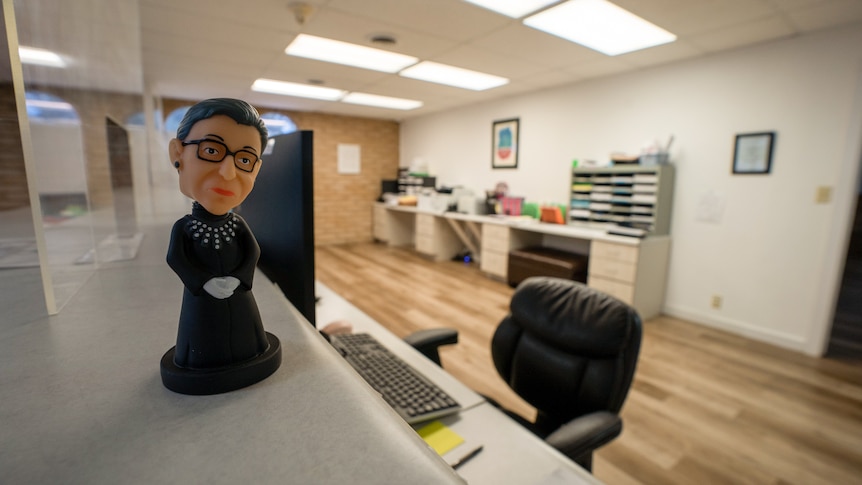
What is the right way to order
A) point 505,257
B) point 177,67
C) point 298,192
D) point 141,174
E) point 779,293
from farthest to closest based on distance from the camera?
point 505,257 → point 177,67 → point 779,293 → point 141,174 → point 298,192

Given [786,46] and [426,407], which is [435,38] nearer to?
[786,46]

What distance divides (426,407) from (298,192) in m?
0.55

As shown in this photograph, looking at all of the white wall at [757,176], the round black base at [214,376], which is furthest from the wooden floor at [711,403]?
the round black base at [214,376]

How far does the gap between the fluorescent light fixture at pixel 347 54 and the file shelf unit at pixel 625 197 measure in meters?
2.22

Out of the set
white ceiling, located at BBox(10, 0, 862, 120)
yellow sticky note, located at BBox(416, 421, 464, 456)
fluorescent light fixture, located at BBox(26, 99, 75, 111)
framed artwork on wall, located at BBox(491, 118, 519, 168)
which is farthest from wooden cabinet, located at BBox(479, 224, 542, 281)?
fluorescent light fixture, located at BBox(26, 99, 75, 111)

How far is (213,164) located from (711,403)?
111 inches

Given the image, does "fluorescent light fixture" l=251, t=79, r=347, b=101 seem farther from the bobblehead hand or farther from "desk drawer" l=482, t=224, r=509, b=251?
the bobblehead hand

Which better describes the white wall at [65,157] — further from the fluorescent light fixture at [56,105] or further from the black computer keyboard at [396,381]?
the black computer keyboard at [396,381]

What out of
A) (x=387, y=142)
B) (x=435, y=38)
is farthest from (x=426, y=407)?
(x=387, y=142)

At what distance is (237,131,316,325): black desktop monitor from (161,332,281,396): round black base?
275mm

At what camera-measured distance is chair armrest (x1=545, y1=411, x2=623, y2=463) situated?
3.05 feet

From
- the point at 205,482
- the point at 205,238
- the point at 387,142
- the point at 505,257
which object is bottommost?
the point at 505,257

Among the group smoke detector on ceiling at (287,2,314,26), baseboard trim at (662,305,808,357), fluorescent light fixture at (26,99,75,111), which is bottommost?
baseboard trim at (662,305,808,357)

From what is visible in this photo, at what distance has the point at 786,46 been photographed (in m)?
2.86
